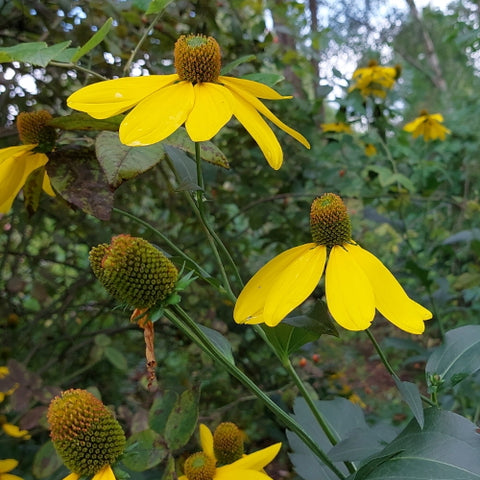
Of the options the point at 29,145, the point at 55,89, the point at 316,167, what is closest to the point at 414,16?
the point at 316,167

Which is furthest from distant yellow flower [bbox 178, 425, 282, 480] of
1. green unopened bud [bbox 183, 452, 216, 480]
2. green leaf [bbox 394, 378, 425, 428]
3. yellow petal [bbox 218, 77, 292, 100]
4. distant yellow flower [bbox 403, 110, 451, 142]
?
distant yellow flower [bbox 403, 110, 451, 142]

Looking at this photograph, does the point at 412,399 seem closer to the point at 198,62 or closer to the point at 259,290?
the point at 259,290

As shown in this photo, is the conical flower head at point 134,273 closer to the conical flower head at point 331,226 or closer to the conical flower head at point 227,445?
the conical flower head at point 331,226

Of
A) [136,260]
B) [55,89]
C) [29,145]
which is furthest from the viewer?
[55,89]

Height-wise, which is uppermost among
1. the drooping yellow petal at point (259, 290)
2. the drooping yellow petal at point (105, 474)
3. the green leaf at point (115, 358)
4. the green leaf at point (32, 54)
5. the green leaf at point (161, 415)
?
the green leaf at point (32, 54)

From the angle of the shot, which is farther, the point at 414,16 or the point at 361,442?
the point at 414,16

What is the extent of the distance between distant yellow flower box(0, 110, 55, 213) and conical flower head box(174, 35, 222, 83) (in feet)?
0.78

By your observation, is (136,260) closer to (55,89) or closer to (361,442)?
(361,442)

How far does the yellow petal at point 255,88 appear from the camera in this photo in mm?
737

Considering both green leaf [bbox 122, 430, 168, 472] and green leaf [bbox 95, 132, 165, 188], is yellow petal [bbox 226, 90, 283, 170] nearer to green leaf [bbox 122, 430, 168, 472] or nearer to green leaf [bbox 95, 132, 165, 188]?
green leaf [bbox 95, 132, 165, 188]

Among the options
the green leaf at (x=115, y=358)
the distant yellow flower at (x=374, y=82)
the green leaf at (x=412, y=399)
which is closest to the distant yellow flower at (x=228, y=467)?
the green leaf at (x=412, y=399)

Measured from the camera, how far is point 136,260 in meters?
0.65

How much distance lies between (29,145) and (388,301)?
588 mm

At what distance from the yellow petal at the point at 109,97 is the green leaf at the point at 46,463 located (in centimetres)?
66
